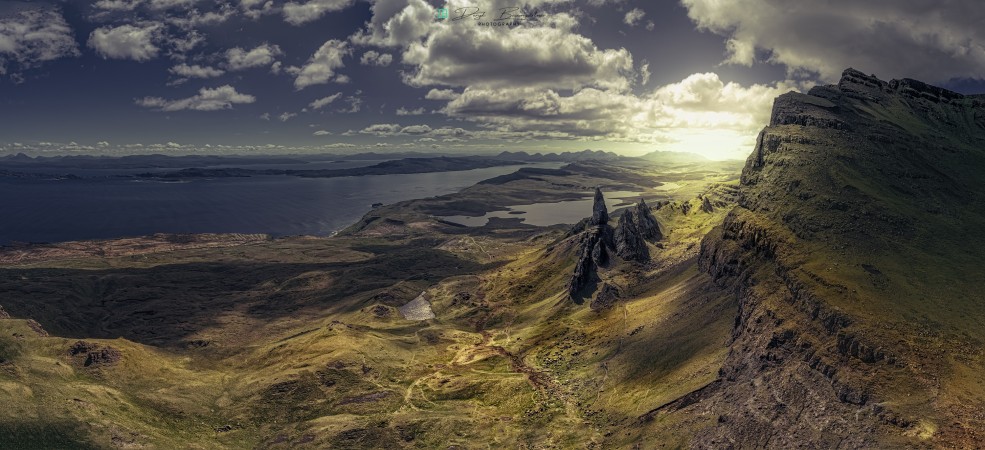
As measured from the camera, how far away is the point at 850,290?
73938mm

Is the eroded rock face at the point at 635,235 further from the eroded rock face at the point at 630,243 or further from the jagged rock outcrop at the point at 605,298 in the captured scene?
the jagged rock outcrop at the point at 605,298

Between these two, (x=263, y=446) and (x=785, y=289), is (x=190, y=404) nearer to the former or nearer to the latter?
(x=263, y=446)

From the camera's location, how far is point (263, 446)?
8581 centimetres

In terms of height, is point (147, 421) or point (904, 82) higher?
point (904, 82)

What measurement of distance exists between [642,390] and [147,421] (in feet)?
279

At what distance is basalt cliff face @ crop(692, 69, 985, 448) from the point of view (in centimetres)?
5794

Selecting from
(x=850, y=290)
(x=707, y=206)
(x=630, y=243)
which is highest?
(x=707, y=206)

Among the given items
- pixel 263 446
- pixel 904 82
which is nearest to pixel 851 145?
pixel 904 82

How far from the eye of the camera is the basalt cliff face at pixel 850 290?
5794cm

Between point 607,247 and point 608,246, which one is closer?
point 607,247

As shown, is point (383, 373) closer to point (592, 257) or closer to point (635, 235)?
point (592, 257)

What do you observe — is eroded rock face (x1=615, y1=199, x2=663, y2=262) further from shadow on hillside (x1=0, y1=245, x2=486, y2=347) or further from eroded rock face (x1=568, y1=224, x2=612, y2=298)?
shadow on hillside (x1=0, y1=245, x2=486, y2=347)

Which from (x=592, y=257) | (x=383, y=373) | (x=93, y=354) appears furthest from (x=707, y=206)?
(x=93, y=354)

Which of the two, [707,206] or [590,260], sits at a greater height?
[707,206]
